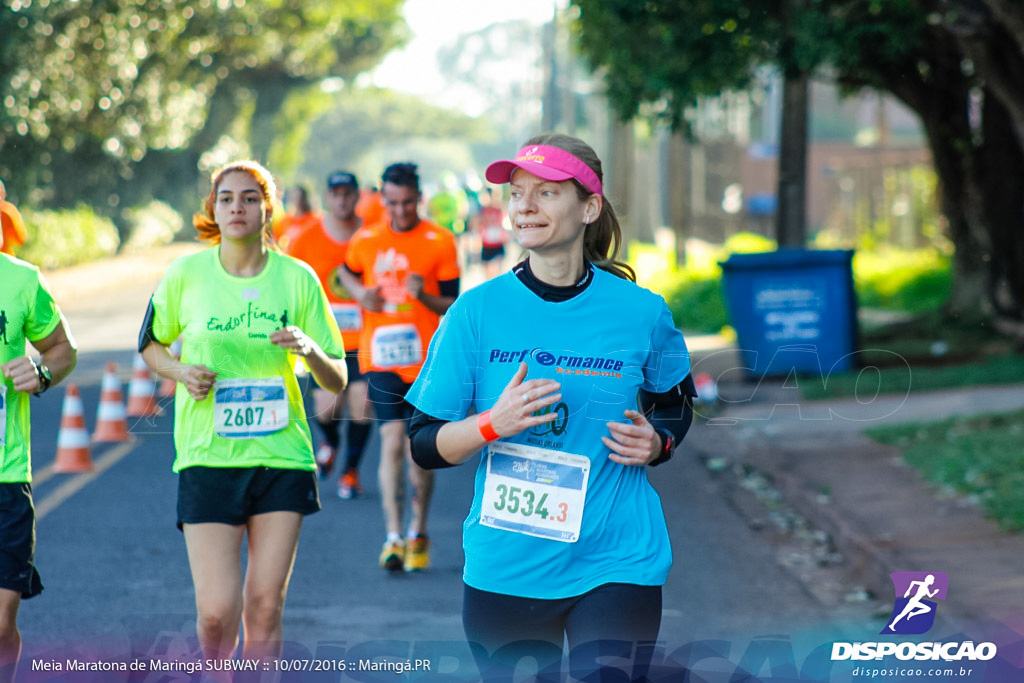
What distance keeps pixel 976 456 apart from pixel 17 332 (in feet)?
23.7

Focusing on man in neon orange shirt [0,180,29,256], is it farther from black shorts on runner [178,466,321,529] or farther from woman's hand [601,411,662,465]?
woman's hand [601,411,662,465]

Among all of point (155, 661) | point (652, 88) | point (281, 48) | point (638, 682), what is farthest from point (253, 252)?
point (281, 48)

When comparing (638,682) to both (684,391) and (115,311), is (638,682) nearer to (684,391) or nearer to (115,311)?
(684,391)

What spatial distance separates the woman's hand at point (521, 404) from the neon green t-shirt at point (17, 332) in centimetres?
172

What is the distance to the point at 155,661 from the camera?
207 inches

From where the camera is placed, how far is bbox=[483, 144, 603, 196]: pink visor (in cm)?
362

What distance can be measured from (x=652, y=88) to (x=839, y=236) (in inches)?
896

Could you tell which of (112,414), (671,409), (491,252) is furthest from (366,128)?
(671,409)

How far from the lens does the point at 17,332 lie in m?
4.44

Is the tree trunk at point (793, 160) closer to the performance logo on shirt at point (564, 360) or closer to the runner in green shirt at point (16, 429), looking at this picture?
the runner in green shirt at point (16, 429)

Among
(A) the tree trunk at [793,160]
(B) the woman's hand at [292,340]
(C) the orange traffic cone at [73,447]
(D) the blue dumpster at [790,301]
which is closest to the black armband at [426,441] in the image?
(B) the woman's hand at [292,340]

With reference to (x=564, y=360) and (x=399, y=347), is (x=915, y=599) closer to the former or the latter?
(x=399, y=347)

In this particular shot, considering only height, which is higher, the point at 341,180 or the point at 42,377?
the point at 341,180

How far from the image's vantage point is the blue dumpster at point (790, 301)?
568 inches
